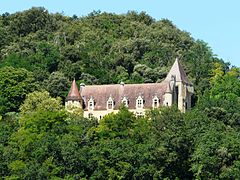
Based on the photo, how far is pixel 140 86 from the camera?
85688 millimetres

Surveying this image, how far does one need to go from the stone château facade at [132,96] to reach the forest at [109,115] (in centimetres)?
187

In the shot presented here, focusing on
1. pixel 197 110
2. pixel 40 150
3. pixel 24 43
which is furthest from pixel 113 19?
pixel 40 150

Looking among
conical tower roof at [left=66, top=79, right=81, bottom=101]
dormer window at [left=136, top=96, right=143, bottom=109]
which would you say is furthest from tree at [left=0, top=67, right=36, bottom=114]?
dormer window at [left=136, top=96, right=143, bottom=109]

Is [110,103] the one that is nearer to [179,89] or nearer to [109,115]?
[179,89]

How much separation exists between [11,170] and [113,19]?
60.0 m

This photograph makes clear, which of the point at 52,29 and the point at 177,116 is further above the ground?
the point at 52,29

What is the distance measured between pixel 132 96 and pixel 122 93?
122 centimetres

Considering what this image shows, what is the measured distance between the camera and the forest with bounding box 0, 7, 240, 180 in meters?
65.4

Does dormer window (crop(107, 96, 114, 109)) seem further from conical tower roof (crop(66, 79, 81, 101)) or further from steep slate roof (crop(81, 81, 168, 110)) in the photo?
conical tower roof (crop(66, 79, 81, 101))

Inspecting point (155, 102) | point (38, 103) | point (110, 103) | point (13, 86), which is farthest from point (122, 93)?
point (13, 86)

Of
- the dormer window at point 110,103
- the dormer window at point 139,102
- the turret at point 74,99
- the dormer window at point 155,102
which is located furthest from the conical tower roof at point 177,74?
the turret at point 74,99

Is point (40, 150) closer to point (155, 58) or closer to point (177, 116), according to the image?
point (177, 116)

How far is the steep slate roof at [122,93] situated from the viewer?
84062 millimetres

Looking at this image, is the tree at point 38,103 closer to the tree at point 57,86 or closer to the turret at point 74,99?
the turret at point 74,99
